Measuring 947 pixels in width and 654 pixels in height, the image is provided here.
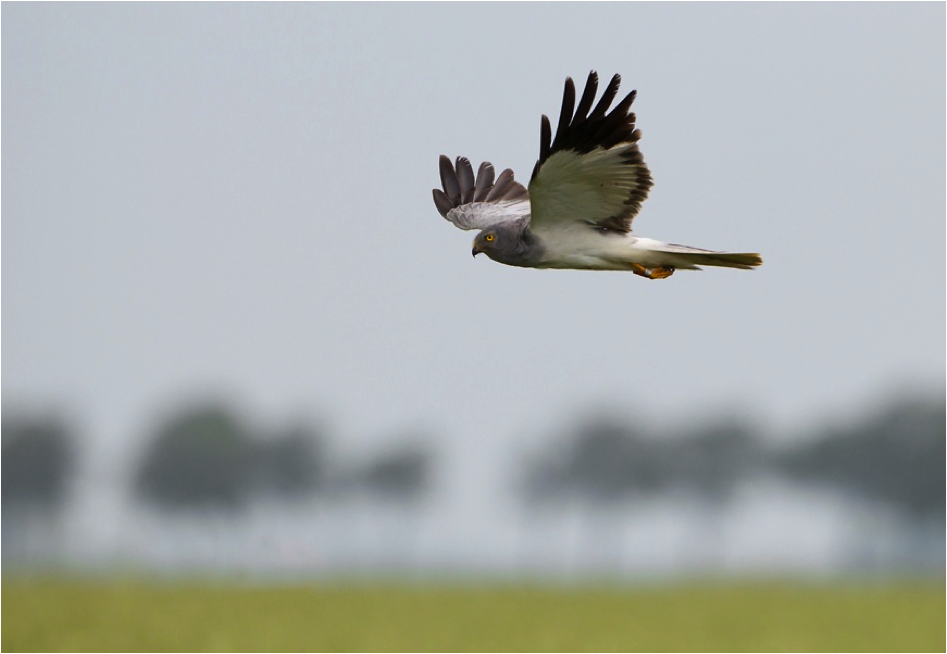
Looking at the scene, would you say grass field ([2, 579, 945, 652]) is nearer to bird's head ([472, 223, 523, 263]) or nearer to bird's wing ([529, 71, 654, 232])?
bird's head ([472, 223, 523, 263])

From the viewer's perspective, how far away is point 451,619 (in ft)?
251

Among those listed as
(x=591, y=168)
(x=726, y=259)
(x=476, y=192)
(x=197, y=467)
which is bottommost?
(x=726, y=259)

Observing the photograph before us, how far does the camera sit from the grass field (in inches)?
2756

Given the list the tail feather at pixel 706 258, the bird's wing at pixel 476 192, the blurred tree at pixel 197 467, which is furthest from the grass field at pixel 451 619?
the blurred tree at pixel 197 467

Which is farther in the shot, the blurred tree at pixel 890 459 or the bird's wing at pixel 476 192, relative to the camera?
the blurred tree at pixel 890 459

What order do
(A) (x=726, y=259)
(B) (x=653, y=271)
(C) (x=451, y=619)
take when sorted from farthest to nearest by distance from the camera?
(C) (x=451, y=619)
(B) (x=653, y=271)
(A) (x=726, y=259)

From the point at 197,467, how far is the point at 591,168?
148494 mm

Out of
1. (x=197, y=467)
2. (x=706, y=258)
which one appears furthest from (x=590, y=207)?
(x=197, y=467)

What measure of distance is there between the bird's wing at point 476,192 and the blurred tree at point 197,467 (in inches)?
5661

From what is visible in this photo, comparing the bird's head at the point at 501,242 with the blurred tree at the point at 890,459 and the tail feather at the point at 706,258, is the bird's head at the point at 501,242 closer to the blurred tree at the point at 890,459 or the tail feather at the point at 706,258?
the tail feather at the point at 706,258

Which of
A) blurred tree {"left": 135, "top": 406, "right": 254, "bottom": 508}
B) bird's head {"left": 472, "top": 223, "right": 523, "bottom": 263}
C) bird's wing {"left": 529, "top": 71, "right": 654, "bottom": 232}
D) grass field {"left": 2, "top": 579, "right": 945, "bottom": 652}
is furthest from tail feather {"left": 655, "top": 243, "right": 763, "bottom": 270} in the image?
blurred tree {"left": 135, "top": 406, "right": 254, "bottom": 508}

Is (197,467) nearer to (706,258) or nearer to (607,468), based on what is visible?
(607,468)

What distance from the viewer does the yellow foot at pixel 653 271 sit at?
12.4 metres

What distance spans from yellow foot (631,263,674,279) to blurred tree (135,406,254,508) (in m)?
148
